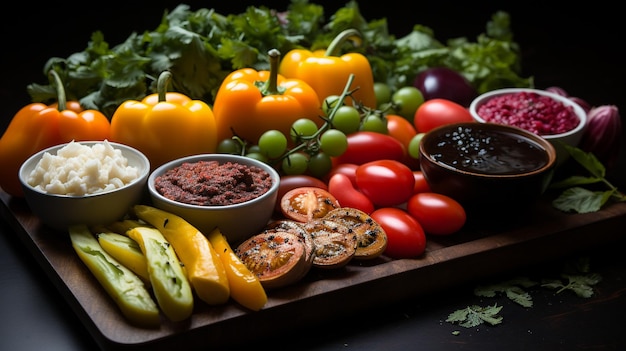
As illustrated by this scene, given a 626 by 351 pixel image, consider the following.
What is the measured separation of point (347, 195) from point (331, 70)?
30.4 inches

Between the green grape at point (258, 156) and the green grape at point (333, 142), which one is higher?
the green grape at point (333, 142)

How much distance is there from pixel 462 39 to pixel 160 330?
2.80m

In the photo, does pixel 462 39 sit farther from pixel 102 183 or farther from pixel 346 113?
pixel 102 183

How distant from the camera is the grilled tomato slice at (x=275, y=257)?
2.33 meters

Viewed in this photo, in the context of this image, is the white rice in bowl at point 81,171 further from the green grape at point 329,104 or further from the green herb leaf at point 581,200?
the green herb leaf at point 581,200

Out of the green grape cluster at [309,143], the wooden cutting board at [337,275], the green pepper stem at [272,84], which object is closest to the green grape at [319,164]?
the green grape cluster at [309,143]

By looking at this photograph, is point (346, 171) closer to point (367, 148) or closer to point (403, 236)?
point (367, 148)

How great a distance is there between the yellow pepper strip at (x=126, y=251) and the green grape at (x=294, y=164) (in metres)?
0.70

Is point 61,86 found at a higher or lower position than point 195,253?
higher

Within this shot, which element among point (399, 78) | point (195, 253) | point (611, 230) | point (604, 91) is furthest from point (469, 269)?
point (604, 91)

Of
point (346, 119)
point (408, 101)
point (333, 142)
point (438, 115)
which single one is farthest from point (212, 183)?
point (408, 101)

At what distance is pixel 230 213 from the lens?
252 centimetres

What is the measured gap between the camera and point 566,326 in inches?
94.3

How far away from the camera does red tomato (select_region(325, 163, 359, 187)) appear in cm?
297
